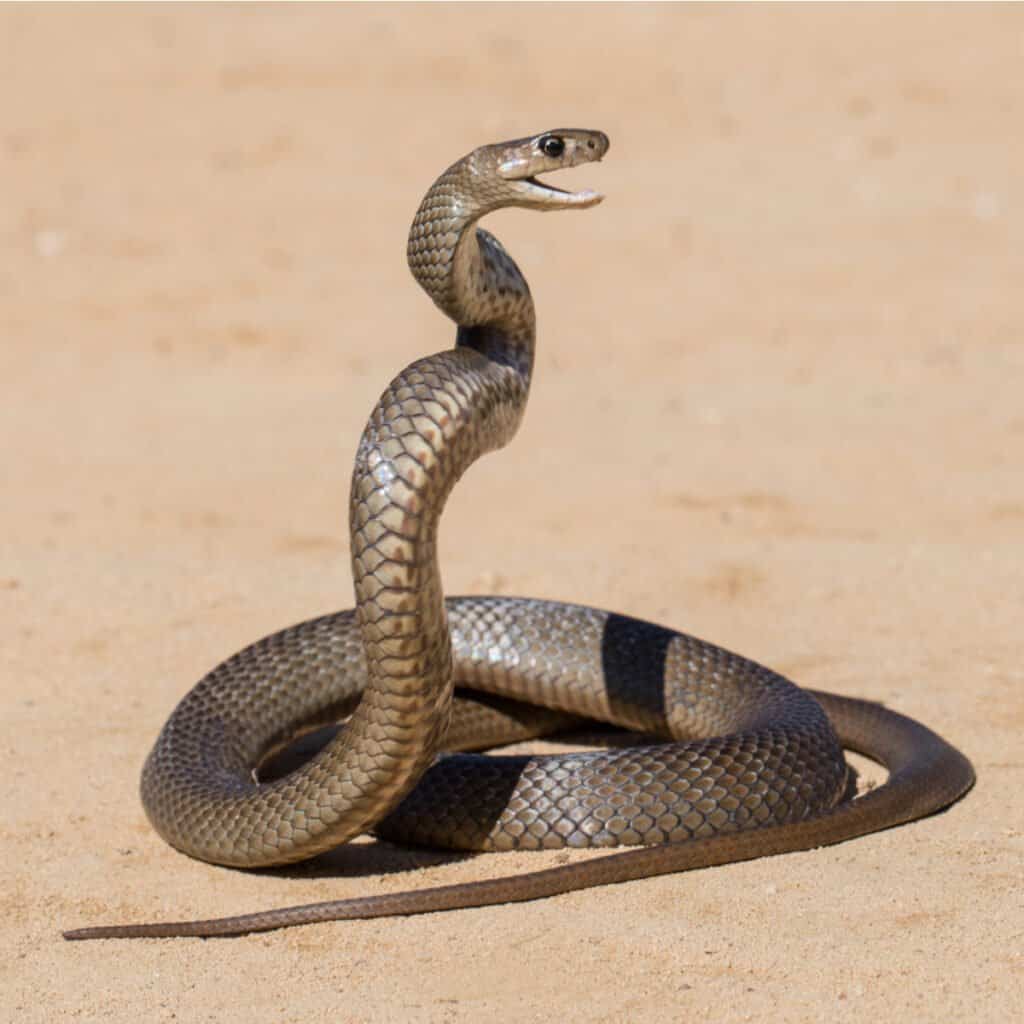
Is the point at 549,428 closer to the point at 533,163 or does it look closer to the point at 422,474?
the point at 533,163

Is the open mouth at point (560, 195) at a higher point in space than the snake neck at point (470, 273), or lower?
higher

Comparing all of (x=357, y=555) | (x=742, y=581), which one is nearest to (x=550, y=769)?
(x=357, y=555)

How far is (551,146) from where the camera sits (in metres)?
4.96

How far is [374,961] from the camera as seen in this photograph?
15.8 ft

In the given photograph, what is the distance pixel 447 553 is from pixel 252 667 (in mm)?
2484

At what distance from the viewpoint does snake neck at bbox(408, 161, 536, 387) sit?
4.96 metres

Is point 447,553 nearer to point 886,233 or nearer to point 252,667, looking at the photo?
point 252,667

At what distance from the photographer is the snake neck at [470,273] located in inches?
195

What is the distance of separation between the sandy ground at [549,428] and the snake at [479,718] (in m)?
0.13

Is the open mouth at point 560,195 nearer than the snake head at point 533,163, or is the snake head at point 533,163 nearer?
the open mouth at point 560,195

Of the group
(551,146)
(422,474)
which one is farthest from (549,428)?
(422,474)

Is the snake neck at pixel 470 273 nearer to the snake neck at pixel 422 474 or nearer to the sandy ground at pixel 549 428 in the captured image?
the snake neck at pixel 422 474

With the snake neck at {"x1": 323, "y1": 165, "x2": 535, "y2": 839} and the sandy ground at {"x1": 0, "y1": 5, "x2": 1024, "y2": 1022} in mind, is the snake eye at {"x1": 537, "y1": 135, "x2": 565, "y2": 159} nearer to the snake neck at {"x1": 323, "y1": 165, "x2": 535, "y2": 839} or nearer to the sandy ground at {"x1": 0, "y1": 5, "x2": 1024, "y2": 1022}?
the snake neck at {"x1": 323, "y1": 165, "x2": 535, "y2": 839}

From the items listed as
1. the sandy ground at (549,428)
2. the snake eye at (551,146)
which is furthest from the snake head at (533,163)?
the sandy ground at (549,428)
